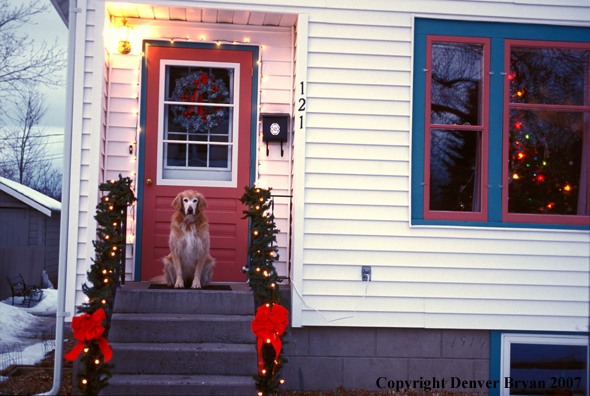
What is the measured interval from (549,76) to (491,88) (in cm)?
64

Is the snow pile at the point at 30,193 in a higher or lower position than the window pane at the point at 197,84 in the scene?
lower

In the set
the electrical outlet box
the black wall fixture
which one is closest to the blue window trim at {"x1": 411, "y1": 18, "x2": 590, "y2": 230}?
the electrical outlet box

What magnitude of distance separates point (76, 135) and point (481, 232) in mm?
3885

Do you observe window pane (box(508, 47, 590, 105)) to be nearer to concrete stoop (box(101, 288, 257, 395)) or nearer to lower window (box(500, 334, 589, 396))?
lower window (box(500, 334, 589, 396))

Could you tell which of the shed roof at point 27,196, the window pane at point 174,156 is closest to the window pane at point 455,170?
the window pane at point 174,156

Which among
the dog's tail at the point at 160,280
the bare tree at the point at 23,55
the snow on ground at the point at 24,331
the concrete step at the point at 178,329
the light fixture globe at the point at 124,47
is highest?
the bare tree at the point at 23,55

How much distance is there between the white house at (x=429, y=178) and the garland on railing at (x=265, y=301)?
0.54 metres

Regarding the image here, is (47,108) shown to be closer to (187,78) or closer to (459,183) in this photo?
(187,78)

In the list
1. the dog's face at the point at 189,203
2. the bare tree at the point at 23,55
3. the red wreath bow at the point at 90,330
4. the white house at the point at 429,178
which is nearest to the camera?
the red wreath bow at the point at 90,330

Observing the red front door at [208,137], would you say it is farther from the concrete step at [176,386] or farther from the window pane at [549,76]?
the window pane at [549,76]

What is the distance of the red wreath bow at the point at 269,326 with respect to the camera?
382 cm

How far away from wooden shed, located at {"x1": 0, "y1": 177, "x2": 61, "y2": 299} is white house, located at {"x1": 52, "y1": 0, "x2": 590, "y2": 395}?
9497 mm

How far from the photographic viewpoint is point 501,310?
15.6ft

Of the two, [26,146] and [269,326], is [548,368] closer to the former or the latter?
[269,326]
